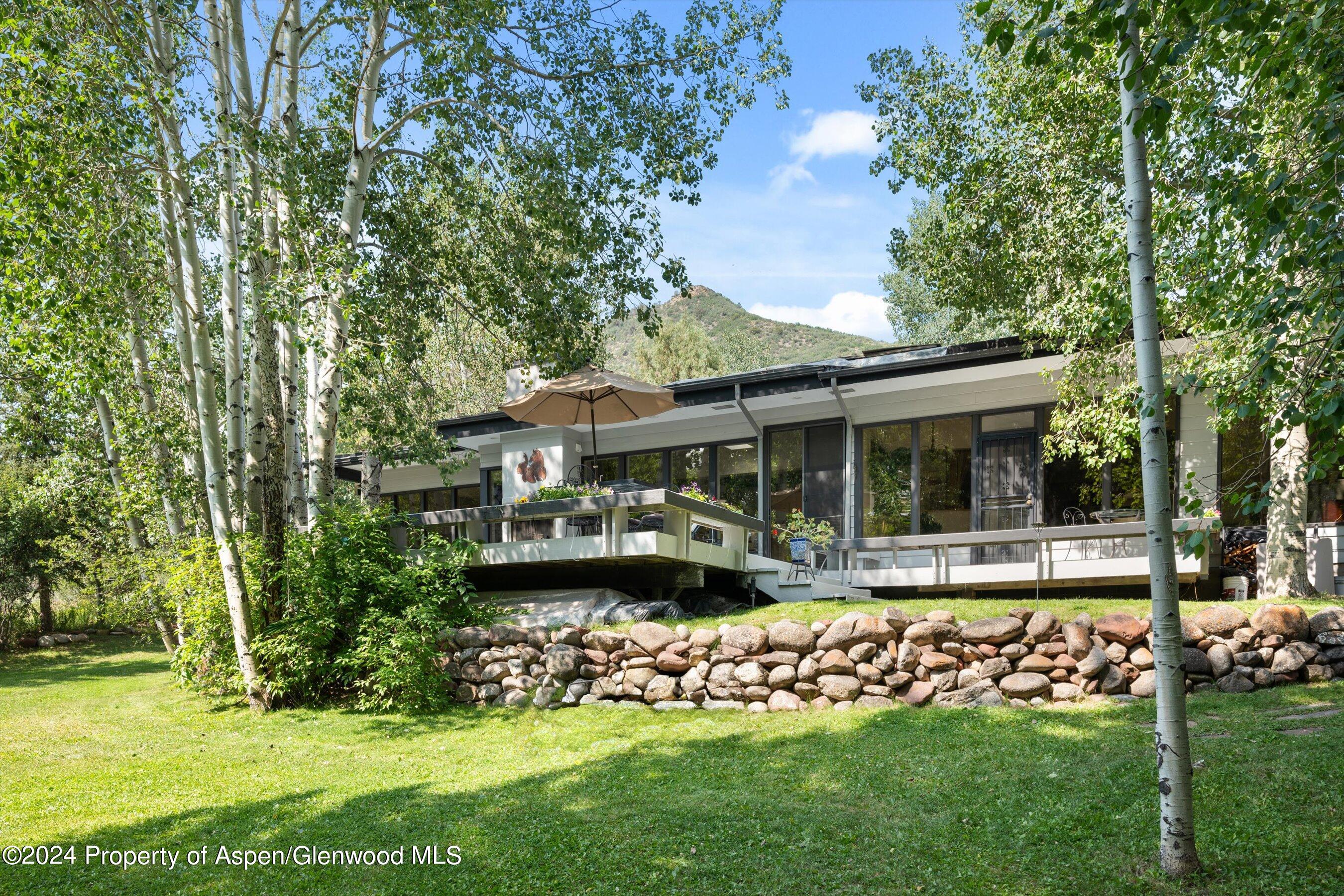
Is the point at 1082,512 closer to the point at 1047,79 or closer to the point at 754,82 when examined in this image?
the point at 1047,79

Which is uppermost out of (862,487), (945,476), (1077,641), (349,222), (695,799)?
(349,222)

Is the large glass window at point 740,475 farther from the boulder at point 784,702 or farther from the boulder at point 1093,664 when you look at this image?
the boulder at point 1093,664

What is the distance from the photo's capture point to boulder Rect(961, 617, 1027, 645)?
8281 millimetres

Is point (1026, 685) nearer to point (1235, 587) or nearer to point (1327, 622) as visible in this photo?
point (1327, 622)

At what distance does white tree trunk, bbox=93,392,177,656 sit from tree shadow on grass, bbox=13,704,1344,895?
824 centimetres

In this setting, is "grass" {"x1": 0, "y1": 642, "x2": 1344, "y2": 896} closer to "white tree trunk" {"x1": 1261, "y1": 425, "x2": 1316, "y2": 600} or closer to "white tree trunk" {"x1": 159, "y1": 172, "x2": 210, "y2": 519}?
"white tree trunk" {"x1": 1261, "y1": 425, "x2": 1316, "y2": 600}

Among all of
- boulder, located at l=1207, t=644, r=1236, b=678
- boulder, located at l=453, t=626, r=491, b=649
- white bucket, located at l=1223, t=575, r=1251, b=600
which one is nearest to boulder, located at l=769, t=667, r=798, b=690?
boulder, located at l=453, t=626, r=491, b=649

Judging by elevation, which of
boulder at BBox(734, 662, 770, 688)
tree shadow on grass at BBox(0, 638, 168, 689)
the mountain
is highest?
the mountain

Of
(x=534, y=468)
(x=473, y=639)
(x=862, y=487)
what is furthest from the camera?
(x=534, y=468)

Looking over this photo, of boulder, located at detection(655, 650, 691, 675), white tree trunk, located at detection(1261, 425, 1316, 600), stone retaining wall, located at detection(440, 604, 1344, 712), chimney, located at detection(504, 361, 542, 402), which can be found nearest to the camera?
stone retaining wall, located at detection(440, 604, 1344, 712)

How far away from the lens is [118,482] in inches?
541

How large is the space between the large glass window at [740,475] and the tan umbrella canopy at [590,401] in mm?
3363

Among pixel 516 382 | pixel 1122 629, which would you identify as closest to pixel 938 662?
pixel 1122 629

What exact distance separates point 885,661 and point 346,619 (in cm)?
554
